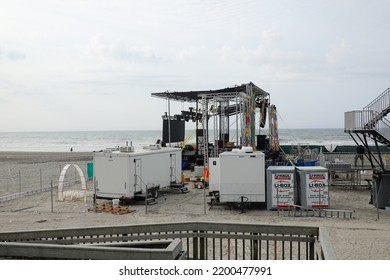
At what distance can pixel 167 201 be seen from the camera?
59.9ft

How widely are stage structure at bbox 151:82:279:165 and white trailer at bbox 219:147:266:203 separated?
8.18m

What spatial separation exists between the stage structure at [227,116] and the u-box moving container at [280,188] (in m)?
8.66

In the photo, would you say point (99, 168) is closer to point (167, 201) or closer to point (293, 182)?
point (167, 201)

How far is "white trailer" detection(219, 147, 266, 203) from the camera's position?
1577 cm

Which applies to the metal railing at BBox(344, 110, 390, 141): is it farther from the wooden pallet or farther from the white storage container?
the wooden pallet

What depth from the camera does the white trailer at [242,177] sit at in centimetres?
1577

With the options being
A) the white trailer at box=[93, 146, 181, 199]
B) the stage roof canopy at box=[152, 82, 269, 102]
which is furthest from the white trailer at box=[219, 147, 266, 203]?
the stage roof canopy at box=[152, 82, 269, 102]

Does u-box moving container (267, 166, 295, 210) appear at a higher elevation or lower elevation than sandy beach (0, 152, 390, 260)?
higher

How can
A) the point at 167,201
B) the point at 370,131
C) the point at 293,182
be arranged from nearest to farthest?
the point at 293,182, the point at 370,131, the point at 167,201

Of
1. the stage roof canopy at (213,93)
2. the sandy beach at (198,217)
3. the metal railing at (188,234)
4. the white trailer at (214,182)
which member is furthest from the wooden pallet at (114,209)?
→ the stage roof canopy at (213,93)

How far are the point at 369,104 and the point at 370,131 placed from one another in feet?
4.02

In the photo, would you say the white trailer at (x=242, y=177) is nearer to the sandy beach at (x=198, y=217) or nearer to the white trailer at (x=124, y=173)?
the sandy beach at (x=198, y=217)

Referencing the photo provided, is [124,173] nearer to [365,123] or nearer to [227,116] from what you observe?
[365,123]
